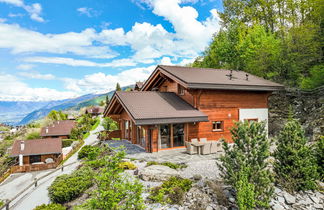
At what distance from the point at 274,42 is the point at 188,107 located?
1377 cm

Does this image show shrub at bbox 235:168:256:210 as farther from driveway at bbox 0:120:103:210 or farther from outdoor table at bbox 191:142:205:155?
driveway at bbox 0:120:103:210

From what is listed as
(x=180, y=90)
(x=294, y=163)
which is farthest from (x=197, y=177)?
(x=180, y=90)

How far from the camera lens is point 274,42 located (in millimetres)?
20359

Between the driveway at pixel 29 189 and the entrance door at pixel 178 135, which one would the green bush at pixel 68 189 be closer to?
the driveway at pixel 29 189

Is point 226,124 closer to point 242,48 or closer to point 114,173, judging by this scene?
point 114,173

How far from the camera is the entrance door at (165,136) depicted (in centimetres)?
1226

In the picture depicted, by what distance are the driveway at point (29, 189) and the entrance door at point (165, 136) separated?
4.03 metres

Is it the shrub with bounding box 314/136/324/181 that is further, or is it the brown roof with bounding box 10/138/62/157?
the brown roof with bounding box 10/138/62/157

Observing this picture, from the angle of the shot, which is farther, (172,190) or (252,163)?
(172,190)

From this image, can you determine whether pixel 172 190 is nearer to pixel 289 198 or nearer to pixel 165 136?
pixel 289 198

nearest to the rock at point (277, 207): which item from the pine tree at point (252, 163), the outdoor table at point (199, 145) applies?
the pine tree at point (252, 163)

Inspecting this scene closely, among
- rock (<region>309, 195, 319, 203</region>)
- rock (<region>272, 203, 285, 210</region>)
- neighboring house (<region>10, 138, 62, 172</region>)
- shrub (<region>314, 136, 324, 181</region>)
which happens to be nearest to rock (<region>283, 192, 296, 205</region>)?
rock (<region>272, 203, 285, 210</region>)

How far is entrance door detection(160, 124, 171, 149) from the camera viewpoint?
1226 centimetres

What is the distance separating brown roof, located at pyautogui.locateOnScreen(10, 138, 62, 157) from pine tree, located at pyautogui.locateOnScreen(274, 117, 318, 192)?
30247 mm
